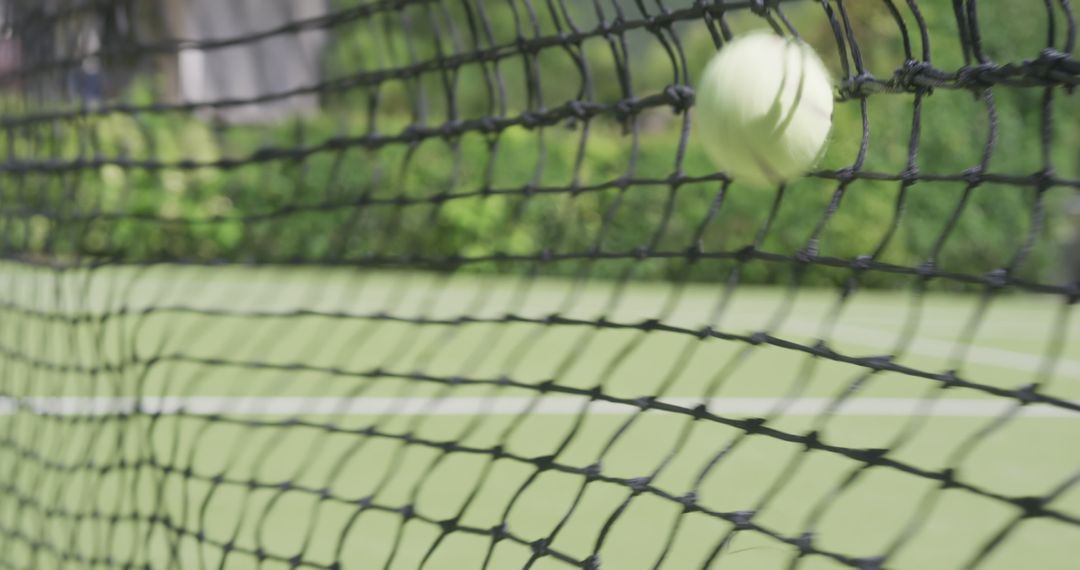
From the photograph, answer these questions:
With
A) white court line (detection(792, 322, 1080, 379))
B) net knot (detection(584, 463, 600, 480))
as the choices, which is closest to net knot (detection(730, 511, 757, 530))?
net knot (detection(584, 463, 600, 480))

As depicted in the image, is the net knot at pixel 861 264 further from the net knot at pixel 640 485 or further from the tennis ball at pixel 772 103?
the net knot at pixel 640 485

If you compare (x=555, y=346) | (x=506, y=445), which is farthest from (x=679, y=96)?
(x=555, y=346)

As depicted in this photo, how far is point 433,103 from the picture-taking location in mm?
14797

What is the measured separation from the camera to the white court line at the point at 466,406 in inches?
138

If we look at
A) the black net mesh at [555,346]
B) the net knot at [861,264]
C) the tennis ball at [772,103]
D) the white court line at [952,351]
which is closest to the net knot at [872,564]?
the black net mesh at [555,346]

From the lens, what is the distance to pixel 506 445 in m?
2.71

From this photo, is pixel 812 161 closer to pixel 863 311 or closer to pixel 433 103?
pixel 863 311

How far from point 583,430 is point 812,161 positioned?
7.17 ft

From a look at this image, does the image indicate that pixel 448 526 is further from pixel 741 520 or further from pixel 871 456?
pixel 871 456

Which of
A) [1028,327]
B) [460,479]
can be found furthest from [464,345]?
[1028,327]

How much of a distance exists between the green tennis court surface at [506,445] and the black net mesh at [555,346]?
15 mm

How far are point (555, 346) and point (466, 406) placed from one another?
1732 millimetres

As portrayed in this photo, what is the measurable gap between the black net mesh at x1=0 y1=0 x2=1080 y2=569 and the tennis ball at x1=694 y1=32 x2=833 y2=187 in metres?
0.03

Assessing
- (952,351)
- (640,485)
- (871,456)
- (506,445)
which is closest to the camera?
(871,456)
